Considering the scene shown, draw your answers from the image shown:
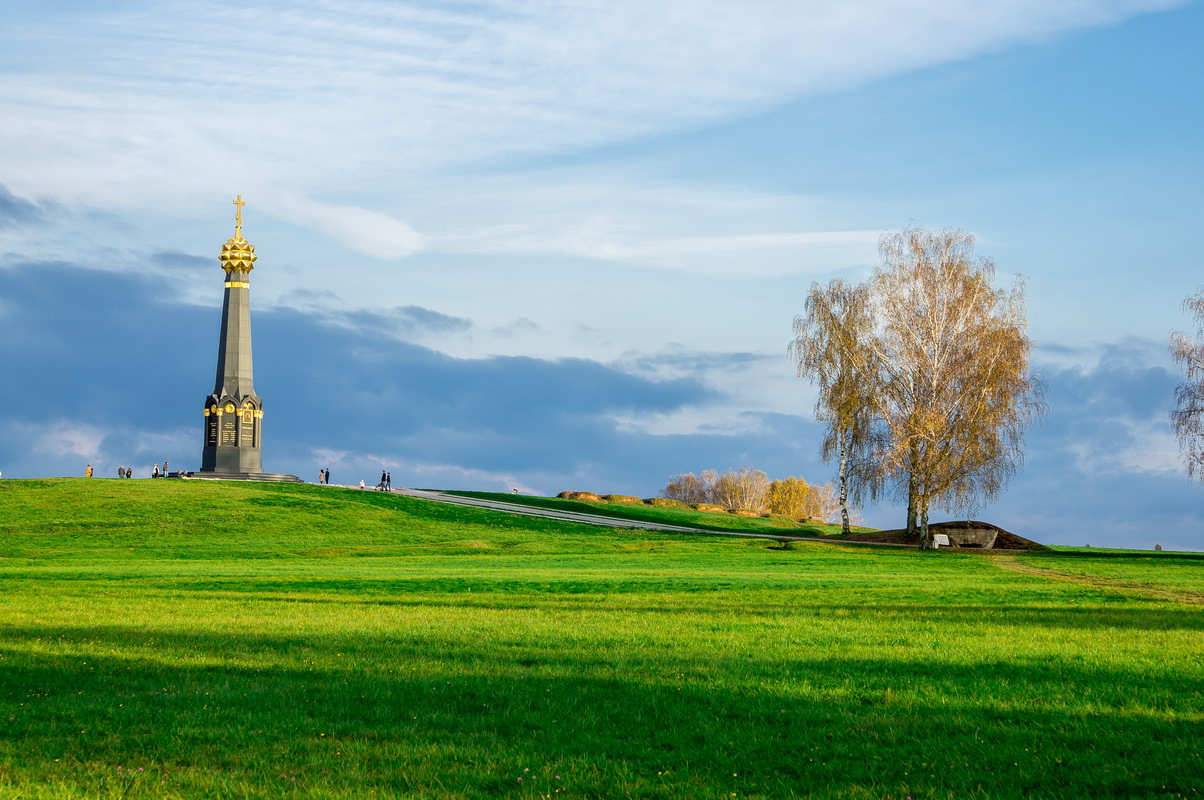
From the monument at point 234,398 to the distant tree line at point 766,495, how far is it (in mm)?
56162

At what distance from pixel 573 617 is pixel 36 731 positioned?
31.8 ft

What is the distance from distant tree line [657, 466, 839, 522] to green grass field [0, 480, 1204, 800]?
88.1m

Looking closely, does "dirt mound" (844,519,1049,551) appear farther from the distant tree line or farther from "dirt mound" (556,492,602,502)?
the distant tree line

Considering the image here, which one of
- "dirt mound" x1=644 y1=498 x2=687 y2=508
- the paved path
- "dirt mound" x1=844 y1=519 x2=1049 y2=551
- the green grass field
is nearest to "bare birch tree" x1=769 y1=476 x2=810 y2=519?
"dirt mound" x1=644 y1=498 x2=687 y2=508

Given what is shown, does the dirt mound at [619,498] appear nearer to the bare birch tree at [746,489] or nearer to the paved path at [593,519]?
the paved path at [593,519]

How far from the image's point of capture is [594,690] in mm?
10250

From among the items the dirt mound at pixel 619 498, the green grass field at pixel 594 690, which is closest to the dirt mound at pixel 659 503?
the dirt mound at pixel 619 498

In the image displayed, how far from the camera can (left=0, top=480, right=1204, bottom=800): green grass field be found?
745 cm

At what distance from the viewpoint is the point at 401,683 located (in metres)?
10.7

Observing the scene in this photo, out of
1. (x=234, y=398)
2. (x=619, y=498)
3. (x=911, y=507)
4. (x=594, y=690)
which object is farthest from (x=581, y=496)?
(x=594, y=690)

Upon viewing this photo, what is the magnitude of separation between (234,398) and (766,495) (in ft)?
232

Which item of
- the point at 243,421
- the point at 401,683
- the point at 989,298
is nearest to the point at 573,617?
the point at 401,683

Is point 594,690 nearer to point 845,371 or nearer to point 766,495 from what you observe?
point 845,371

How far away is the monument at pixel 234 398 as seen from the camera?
224ft
